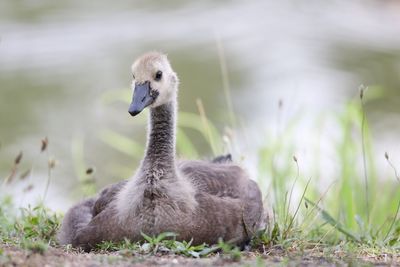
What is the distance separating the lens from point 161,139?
238 inches

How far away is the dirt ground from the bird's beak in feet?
3.30

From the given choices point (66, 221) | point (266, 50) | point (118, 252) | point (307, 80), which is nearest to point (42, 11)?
point (266, 50)

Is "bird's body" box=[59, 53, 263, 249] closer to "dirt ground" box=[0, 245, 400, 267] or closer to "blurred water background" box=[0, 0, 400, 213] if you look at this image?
"dirt ground" box=[0, 245, 400, 267]

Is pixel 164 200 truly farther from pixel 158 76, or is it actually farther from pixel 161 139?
pixel 158 76

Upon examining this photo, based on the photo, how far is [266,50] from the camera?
13914mm

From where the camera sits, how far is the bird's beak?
19.0 ft

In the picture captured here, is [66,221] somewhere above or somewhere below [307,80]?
below

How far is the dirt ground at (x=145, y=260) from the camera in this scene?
4.78m

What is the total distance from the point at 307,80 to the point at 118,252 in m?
7.70

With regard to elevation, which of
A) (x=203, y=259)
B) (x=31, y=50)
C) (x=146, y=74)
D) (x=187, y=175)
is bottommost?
(x=203, y=259)

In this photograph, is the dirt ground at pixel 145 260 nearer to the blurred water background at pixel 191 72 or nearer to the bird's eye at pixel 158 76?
the bird's eye at pixel 158 76

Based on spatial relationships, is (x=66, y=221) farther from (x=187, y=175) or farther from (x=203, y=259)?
(x=203, y=259)

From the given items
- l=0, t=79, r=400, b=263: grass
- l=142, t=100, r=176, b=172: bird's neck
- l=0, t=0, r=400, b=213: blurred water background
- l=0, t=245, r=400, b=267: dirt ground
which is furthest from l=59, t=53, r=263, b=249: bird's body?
l=0, t=0, r=400, b=213: blurred water background

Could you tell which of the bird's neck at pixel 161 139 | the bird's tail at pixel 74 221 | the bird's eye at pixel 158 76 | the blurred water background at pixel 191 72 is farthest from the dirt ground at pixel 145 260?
the blurred water background at pixel 191 72
